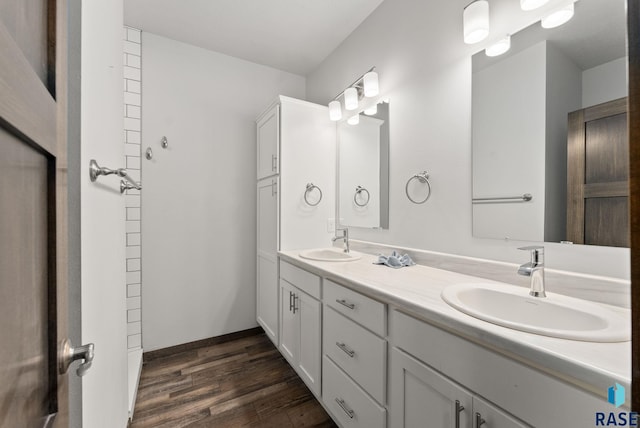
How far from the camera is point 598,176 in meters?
0.93

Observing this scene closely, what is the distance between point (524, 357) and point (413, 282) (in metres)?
0.54

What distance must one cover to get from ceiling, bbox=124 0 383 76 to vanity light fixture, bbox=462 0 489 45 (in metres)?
0.86

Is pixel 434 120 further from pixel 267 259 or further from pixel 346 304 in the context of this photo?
pixel 267 259

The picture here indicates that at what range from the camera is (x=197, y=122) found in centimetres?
228

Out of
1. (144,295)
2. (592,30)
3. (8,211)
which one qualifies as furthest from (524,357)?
(144,295)

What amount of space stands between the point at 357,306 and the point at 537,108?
111 cm

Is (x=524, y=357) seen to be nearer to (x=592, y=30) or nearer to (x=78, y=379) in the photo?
(x=78, y=379)

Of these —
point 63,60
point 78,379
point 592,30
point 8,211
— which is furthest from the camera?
point 592,30

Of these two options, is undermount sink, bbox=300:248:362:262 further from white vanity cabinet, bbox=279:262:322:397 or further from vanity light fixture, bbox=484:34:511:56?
vanity light fixture, bbox=484:34:511:56

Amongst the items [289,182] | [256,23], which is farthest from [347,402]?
[256,23]

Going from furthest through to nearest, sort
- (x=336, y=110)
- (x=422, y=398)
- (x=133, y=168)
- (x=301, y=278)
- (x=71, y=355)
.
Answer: (x=336, y=110), (x=133, y=168), (x=301, y=278), (x=422, y=398), (x=71, y=355)

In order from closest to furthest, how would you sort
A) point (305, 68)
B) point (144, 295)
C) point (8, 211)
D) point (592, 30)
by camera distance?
1. point (8, 211)
2. point (592, 30)
3. point (144, 295)
4. point (305, 68)

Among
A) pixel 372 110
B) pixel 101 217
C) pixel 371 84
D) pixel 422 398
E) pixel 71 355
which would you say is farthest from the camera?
pixel 372 110

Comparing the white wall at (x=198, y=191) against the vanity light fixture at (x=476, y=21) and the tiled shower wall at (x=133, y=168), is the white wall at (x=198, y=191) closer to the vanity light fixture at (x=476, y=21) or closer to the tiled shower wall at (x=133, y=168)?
the tiled shower wall at (x=133, y=168)
